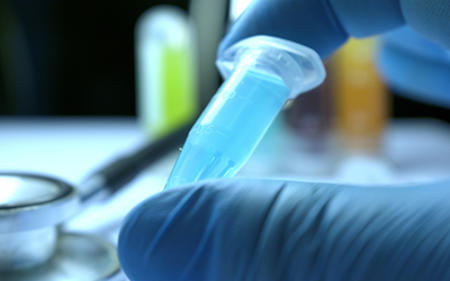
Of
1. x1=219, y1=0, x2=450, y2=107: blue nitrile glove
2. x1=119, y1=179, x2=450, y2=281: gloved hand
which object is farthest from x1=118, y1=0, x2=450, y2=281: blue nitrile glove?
x1=219, y1=0, x2=450, y2=107: blue nitrile glove

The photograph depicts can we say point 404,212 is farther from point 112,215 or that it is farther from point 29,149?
point 29,149

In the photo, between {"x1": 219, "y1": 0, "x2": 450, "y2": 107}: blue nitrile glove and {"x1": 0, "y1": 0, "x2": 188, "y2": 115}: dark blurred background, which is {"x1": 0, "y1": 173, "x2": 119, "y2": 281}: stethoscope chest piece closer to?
{"x1": 219, "y1": 0, "x2": 450, "y2": 107}: blue nitrile glove

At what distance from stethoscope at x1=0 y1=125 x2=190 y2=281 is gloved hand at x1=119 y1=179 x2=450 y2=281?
81 mm

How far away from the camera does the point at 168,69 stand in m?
0.89

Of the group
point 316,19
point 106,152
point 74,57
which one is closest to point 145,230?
point 316,19

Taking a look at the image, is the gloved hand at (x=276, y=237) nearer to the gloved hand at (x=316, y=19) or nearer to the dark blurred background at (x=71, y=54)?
the gloved hand at (x=316, y=19)

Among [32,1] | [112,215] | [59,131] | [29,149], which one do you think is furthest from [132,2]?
[112,215]

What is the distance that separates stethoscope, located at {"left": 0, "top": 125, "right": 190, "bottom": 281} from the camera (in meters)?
0.37

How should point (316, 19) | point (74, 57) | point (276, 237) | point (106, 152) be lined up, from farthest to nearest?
point (74, 57) → point (106, 152) → point (316, 19) → point (276, 237)

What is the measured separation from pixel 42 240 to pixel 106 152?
20.2 inches

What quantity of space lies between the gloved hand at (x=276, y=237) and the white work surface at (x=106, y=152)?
0.22m

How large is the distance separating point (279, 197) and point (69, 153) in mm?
638

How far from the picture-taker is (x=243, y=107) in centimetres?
34

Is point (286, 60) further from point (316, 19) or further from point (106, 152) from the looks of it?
point (106, 152)
